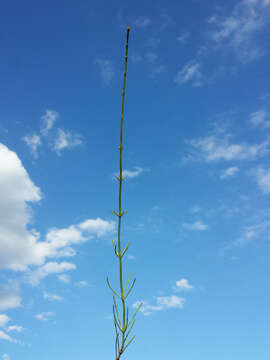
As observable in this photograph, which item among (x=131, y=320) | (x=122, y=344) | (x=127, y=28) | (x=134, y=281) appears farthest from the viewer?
(x=127, y=28)

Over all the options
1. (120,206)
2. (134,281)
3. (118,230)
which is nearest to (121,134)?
(120,206)

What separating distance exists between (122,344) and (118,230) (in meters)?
0.84

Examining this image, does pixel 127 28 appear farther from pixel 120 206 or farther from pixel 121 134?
pixel 120 206

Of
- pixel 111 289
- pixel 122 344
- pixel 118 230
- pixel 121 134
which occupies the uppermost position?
pixel 121 134

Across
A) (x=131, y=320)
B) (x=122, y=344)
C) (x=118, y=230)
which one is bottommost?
(x=122, y=344)

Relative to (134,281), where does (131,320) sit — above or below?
below

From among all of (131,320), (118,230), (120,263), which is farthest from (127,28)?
Result: (131,320)

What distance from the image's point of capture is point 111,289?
2689 millimetres

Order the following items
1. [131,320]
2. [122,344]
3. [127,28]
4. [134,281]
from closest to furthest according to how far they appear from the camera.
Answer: [122,344] < [131,320] < [134,281] < [127,28]

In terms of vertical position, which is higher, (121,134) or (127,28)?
(127,28)

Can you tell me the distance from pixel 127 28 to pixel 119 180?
138cm

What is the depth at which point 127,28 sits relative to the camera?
2.95 m

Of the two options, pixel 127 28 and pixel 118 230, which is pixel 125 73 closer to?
pixel 127 28

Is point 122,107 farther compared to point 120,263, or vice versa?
point 122,107
